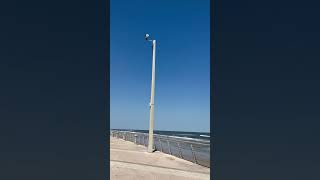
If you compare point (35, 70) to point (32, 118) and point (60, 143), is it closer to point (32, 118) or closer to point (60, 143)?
point (32, 118)

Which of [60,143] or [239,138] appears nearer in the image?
[239,138]

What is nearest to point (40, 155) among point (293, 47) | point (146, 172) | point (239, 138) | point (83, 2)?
point (83, 2)

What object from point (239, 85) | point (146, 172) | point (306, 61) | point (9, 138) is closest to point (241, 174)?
point (239, 85)

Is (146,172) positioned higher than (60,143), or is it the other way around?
(60,143)

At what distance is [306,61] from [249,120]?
694mm

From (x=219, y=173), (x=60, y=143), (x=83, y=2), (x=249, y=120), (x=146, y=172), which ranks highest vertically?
(x=83, y=2)

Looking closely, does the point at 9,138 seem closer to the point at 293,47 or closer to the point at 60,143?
the point at 60,143

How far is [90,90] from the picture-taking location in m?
2.99

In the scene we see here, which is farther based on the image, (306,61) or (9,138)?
(9,138)

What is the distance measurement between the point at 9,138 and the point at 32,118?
0.27 metres

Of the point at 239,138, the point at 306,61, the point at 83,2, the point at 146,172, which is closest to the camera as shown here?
the point at 306,61

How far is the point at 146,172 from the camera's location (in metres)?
5.92

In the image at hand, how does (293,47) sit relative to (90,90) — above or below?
above

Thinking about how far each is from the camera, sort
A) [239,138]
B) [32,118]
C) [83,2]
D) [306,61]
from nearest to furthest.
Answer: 1. [306,61]
2. [239,138]
3. [32,118]
4. [83,2]
